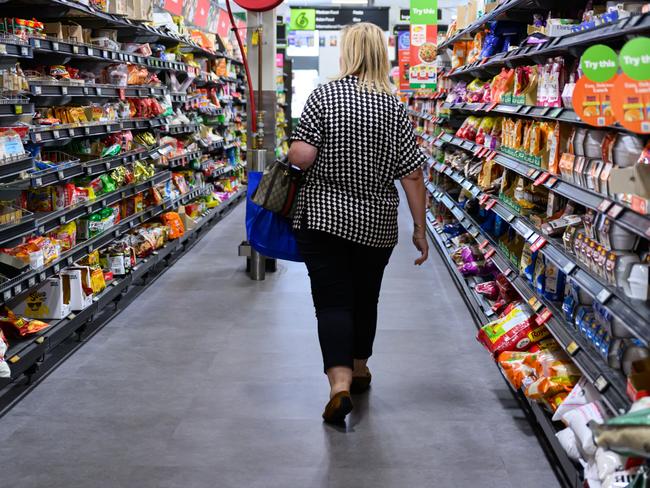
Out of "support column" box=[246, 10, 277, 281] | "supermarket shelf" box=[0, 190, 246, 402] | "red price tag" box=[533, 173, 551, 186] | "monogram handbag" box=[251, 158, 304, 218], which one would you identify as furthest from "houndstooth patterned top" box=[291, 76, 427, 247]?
"support column" box=[246, 10, 277, 281]

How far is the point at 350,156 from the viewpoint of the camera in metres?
3.51

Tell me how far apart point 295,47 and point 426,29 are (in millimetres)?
15677

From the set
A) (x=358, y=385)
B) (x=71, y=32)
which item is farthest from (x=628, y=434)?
(x=71, y=32)

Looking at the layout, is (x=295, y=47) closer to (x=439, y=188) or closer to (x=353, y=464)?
(x=439, y=188)

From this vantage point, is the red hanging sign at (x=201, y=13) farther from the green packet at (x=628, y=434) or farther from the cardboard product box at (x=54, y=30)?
the green packet at (x=628, y=434)

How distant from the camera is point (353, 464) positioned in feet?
10.6

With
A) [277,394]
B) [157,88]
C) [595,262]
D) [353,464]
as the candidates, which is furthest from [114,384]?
[157,88]

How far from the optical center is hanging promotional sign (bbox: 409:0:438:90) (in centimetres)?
1031

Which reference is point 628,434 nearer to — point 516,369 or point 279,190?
point 516,369

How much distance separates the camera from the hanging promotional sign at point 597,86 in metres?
2.45

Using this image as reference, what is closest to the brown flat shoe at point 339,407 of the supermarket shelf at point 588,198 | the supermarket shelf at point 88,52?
the supermarket shelf at point 588,198

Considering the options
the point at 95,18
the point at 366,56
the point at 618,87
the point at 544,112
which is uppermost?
the point at 95,18

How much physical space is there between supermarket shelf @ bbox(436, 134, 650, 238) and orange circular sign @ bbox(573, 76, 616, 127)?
290 millimetres

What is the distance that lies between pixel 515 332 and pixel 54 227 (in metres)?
2.56
